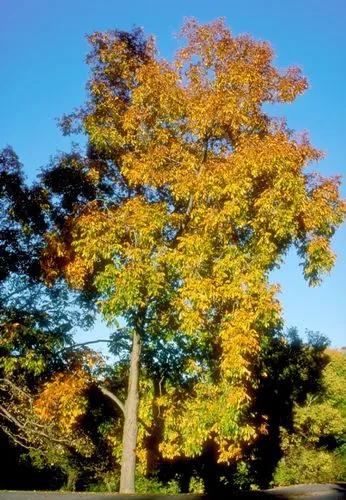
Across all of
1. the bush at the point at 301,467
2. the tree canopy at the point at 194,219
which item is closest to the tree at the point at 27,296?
the tree canopy at the point at 194,219

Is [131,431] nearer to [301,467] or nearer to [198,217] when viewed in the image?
[198,217]

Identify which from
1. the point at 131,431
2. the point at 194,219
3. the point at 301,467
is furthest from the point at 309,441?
the point at 194,219

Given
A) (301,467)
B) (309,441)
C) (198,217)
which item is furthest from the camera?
(309,441)

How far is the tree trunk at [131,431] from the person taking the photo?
40.3ft

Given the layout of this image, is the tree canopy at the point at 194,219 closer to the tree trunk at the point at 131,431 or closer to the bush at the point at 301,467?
the tree trunk at the point at 131,431

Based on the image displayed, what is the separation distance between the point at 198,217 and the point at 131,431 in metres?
6.13

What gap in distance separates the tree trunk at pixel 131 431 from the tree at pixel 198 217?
4 centimetres

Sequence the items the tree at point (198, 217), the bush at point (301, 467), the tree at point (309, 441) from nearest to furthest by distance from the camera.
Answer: the tree at point (198, 217) → the bush at point (301, 467) → the tree at point (309, 441)

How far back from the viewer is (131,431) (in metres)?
12.6

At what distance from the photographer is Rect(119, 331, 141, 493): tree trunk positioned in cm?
1229

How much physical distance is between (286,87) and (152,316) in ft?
25.4

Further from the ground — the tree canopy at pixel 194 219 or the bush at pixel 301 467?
the tree canopy at pixel 194 219

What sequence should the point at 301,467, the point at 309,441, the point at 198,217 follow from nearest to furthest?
the point at 198,217 < the point at 301,467 < the point at 309,441

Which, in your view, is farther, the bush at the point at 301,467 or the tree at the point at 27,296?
the bush at the point at 301,467
